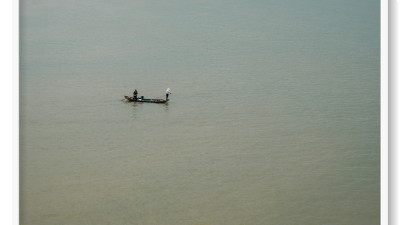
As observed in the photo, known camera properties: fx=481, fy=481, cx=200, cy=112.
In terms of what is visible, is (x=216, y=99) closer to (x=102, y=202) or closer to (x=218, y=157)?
(x=218, y=157)

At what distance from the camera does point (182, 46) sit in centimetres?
246

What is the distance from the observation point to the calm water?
225 cm

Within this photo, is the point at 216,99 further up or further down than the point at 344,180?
further up

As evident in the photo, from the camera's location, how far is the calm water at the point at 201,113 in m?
2.25

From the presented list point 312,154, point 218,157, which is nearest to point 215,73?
point 218,157

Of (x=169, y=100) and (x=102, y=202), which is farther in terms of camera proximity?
(x=169, y=100)

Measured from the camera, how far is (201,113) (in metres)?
2.47

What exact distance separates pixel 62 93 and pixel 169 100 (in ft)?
1.72
